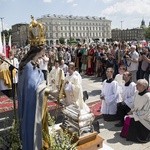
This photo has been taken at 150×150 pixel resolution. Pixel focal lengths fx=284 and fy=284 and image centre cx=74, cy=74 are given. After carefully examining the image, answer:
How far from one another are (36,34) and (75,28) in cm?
13829

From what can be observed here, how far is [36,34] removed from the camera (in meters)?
3.41

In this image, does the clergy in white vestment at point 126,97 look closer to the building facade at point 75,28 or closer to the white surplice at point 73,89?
the white surplice at point 73,89

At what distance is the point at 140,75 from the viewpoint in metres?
10.4

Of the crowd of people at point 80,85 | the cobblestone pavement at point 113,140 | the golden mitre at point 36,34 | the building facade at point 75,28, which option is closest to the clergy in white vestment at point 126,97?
the crowd of people at point 80,85

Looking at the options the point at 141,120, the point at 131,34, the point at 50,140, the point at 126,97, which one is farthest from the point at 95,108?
the point at 131,34

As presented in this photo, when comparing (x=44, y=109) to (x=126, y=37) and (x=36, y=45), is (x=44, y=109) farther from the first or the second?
(x=126, y=37)

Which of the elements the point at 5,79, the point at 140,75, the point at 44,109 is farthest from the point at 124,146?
the point at 5,79

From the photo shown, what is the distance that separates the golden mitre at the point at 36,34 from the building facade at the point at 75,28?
391 ft

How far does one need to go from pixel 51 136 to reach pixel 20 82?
0.93 meters

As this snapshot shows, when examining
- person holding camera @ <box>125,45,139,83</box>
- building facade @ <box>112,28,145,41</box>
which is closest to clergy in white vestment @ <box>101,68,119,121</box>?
person holding camera @ <box>125,45,139,83</box>

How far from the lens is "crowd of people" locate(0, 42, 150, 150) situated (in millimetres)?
3227

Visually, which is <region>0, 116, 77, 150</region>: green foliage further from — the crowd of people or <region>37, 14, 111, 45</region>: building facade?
<region>37, 14, 111, 45</region>: building facade

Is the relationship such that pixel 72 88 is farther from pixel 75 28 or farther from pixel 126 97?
pixel 75 28

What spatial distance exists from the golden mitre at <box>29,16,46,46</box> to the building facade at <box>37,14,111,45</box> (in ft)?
391
